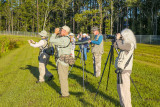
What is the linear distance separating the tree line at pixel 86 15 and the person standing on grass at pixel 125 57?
3567 centimetres

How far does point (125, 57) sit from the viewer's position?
453 centimetres

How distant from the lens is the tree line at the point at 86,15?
45688 millimetres

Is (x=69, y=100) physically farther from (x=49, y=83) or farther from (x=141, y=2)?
(x=141, y=2)

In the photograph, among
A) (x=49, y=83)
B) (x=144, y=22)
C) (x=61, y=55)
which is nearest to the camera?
(x=61, y=55)

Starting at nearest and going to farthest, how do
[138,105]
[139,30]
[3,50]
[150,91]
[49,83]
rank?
[138,105] < [150,91] < [49,83] < [3,50] < [139,30]

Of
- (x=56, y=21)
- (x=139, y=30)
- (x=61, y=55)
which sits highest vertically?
(x=56, y=21)

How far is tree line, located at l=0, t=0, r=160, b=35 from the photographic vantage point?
150 feet

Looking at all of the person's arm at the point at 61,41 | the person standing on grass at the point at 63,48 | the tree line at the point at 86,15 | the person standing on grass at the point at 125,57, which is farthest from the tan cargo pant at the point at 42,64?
the tree line at the point at 86,15

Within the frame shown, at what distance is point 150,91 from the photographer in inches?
258

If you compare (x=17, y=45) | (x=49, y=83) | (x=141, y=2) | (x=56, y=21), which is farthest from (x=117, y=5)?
(x=49, y=83)

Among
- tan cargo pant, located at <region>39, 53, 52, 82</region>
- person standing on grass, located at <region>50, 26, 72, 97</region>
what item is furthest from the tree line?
person standing on grass, located at <region>50, 26, 72, 97</region>

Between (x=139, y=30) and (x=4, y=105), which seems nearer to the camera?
(x=4, y=105)

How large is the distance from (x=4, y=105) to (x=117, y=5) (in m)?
55.6

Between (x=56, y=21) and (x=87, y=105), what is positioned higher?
(x=56, y=21)
